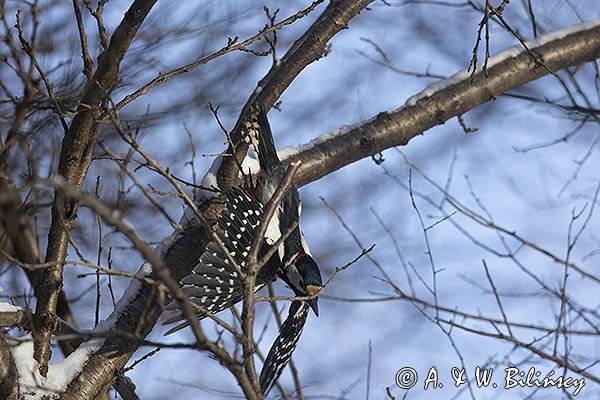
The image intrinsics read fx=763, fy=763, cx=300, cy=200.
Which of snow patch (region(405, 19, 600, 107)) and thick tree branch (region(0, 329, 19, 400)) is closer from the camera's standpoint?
thick tree branch (region(0, 329, 19, 400))

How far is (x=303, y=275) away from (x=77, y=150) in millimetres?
1307

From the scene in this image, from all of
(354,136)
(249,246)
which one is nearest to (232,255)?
(249,246)

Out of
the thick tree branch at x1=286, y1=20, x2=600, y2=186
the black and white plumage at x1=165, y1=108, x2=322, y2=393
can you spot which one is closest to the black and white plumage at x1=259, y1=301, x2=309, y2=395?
the black and white plumage at x1=165, y1=108, x2=322, y2=393

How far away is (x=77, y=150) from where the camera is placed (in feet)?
9.77

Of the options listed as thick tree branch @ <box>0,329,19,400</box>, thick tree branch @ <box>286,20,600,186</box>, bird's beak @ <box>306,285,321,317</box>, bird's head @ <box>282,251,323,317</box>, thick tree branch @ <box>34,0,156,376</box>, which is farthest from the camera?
thick tree branch @ <box>286,20,600,186</box>

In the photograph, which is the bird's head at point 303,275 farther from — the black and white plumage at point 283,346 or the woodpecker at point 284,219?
the black and white plumage at point 283,346

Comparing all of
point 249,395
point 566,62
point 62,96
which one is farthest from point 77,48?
point 249,395

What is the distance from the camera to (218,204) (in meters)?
3.35

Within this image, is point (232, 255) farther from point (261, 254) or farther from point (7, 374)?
point (7, 374)

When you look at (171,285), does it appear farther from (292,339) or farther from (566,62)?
(566,62)

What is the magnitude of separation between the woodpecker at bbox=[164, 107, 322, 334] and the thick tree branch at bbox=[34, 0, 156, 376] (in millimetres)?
478

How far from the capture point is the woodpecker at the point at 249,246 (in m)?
Answer: 3.30

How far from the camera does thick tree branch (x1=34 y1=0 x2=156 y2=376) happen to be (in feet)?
9.03

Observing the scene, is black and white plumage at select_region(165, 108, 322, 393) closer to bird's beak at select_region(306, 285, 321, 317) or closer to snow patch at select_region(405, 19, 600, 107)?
bird's beak at select_region(306, 285, 321, 317)
